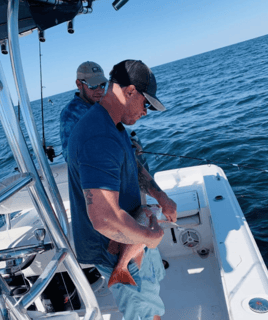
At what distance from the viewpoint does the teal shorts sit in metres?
1.48

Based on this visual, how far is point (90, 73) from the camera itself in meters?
2.60

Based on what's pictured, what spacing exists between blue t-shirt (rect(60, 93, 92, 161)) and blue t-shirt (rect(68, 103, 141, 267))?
88 cm

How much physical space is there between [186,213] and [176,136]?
633cm

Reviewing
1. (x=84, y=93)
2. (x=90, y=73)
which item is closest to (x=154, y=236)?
(x=84, y=93)

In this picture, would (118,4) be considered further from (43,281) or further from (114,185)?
(43,281)

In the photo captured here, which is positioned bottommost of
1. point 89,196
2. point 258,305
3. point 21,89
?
point 258,305

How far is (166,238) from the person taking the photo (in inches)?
107

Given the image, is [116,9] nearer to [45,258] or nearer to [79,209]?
[79,209]

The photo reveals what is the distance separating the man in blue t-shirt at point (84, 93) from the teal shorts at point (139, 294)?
3.96 ft

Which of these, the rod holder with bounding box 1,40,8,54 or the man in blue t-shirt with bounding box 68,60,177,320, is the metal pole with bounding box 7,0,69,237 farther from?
the rod holder with bounding box 1,40,8,54

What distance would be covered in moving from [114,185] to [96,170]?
0.10 meters

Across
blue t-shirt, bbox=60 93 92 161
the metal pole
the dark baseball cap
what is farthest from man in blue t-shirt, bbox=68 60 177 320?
blue t-shirt, bbox=60 93 92 161

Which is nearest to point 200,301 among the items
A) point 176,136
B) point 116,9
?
point 116,9

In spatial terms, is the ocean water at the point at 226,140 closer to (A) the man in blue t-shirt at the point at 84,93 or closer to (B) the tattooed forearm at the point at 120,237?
(A) the man in blue t-shirt at the point at 84,93
